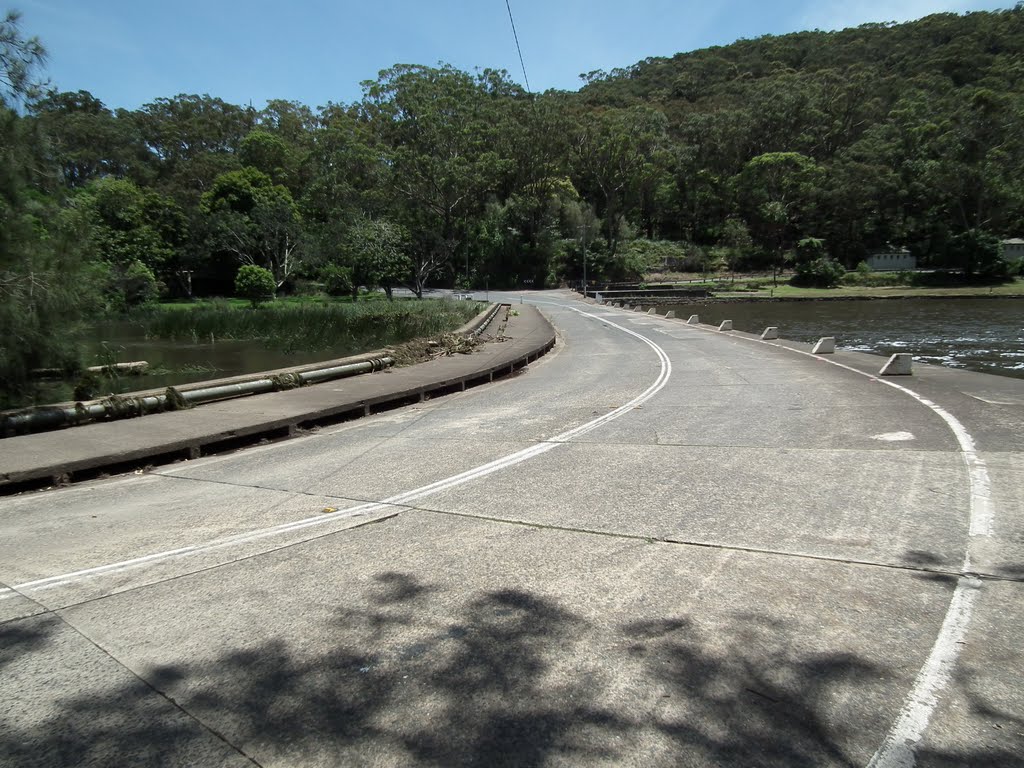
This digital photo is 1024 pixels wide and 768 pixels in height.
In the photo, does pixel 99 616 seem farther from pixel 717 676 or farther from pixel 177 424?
pixel 177 424

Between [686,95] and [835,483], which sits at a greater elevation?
[686,95]

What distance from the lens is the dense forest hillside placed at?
6506 cm

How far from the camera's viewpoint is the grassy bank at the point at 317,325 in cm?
2817

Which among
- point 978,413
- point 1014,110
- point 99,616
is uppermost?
point 1014,110

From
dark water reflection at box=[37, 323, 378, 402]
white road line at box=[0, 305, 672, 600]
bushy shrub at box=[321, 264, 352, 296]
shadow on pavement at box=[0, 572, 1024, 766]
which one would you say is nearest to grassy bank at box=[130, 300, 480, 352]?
dark water reflection at box=[37, 323, 378, 402]

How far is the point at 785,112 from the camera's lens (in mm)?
103938

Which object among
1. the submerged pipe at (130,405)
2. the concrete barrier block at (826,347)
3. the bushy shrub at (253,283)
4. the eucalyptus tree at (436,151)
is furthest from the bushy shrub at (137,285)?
the concrete barrier block at (826,347)

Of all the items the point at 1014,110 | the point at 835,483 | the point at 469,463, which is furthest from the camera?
the point at 1014,110

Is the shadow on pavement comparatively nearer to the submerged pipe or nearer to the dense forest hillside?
the submerged pipe

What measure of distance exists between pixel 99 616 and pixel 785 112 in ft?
384

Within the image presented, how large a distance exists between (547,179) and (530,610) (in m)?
88.8

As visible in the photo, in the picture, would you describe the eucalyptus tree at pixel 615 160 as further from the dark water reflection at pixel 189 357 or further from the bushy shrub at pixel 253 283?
the dark water reflection at pixel 189 357

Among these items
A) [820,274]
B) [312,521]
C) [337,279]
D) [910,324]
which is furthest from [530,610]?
[820,274]

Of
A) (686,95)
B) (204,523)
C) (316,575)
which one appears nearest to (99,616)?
(316,575)
